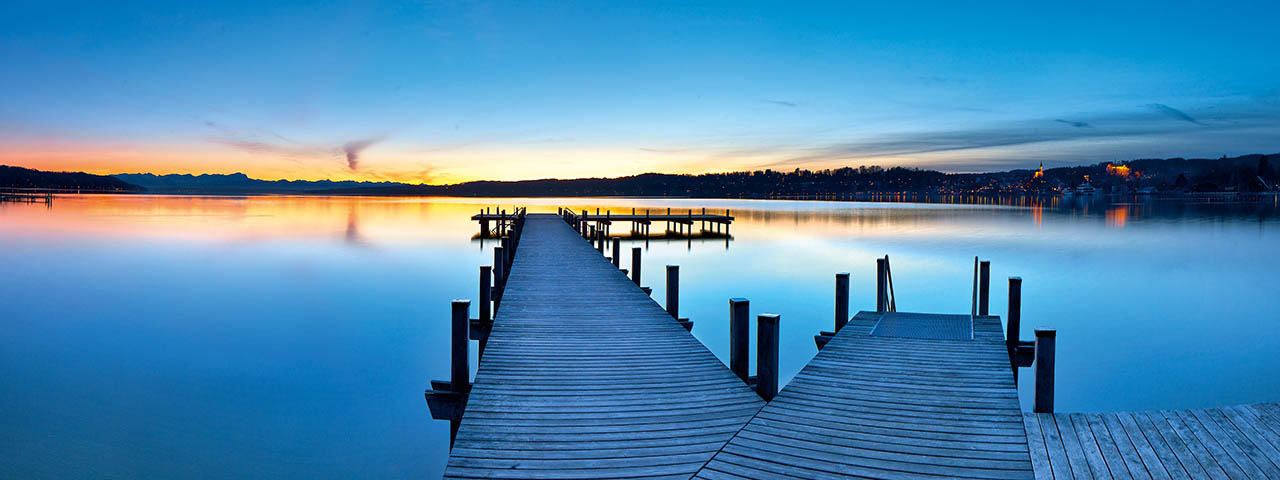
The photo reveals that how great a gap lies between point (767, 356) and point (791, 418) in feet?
3.15

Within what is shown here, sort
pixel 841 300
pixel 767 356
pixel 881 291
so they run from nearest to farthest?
pixel 767 356
pixel 841 300
pixel 881 291

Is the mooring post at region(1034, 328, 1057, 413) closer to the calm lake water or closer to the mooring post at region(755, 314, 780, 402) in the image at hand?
the mooring post at region(755, 314, 780, 402)

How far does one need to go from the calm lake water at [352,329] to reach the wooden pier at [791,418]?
3203 millimetres

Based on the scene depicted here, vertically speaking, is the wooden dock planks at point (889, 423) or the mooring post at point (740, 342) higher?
the mooring post at point (740, 342)

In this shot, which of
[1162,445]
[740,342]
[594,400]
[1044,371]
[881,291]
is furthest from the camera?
[881,291]

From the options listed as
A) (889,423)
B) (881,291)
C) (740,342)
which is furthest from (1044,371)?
(881,291)

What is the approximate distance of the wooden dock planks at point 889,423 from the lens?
429cm

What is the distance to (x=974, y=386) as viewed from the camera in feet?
20.5

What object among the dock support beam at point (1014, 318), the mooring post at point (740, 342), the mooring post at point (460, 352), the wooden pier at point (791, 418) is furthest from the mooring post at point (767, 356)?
the dock support beam at point (1014, 318)

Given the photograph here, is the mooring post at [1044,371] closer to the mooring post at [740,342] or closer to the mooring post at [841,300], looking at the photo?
the mooring post at [740,342]

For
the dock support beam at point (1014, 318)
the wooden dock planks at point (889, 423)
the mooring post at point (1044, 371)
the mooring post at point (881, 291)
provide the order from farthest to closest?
1. the mooring post at point (881, 291)
2. the dock support beam at point (1014, 318)
3. the mooring post at point (1044, 371)
4. the wooden dock planks at point (889, 423)

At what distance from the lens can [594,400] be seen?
18.4ft

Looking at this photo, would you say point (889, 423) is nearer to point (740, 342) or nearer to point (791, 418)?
point (791, 418)

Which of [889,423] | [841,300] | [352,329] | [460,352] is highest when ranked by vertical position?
[841,300]
